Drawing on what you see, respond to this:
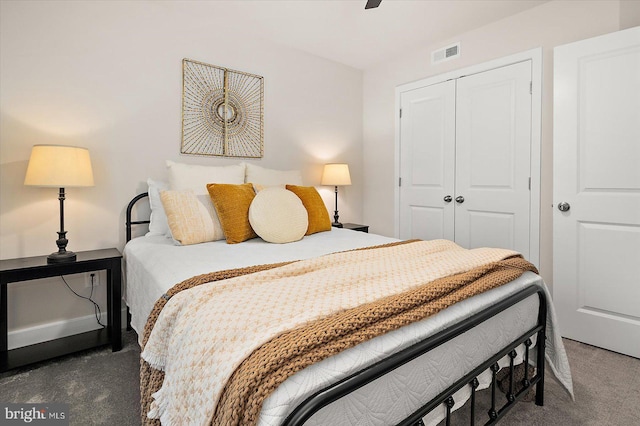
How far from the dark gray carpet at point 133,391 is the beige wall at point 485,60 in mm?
857

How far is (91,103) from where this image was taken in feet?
7.92

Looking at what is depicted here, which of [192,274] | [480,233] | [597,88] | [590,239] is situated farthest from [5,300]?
[597,88]

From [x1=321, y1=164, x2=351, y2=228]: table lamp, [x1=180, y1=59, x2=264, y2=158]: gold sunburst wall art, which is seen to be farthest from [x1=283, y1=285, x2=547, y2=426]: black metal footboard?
[x1=180, y1=59, x2=264, y2=158]: gold sunburst wall art

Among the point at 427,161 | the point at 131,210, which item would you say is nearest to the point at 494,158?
the point at 427,161

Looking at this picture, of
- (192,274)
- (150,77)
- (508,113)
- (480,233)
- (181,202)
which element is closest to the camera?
(192,274)

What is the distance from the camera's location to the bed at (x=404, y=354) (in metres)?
0.77

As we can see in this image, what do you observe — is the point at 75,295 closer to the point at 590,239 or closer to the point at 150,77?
the point at 150,77

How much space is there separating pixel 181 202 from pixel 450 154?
8.27ft

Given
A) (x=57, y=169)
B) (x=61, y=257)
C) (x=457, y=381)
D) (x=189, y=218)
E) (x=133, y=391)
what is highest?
(x=57, y=169)

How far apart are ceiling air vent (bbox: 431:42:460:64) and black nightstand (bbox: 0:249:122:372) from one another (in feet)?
10.9

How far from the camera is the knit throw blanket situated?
0.76 metres

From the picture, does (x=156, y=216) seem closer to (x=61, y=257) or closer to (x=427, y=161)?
(x=61, y=257)

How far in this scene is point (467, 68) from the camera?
10.4 ft

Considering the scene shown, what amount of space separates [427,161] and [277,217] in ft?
6.48
